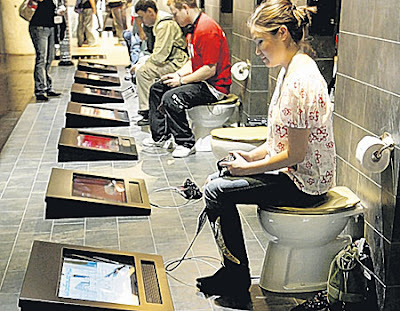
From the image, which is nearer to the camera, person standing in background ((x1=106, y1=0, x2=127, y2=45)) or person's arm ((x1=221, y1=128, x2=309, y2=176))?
person's arm ((x1=221, y1=128, x2=309, y2=176))

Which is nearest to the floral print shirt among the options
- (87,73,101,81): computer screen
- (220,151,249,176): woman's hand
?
(220,151,249,176): woman's hand

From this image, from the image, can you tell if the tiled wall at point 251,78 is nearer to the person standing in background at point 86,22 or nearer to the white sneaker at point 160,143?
the white sneaker at point 160,143

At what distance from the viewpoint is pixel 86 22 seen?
38.4ft

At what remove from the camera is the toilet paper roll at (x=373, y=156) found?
7.21ft

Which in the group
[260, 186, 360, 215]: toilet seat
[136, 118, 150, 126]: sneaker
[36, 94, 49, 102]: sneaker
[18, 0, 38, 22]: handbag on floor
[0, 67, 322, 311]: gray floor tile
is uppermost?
[18, 0, 38, 22]: handbag on floor

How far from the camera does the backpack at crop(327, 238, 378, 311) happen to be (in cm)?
230

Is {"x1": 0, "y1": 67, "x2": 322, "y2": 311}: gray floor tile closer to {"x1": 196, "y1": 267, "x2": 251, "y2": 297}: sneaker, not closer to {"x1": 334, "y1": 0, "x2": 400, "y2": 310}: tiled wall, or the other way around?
{"x1": 196, "y1": 267, "x2": 251, "y2": 297}: sneaker

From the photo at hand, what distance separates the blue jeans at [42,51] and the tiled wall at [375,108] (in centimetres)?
442

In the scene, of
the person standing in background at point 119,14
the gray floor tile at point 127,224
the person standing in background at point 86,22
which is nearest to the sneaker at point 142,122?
the gray floor tile at point 127,224

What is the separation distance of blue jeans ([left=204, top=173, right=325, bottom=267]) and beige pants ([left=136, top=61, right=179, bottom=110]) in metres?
3.03

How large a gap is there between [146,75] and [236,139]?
2.30 metres

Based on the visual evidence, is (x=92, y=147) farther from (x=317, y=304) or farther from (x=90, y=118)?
(x=317, y=304)

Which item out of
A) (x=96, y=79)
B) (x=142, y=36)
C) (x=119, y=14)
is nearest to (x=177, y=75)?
(x=142, y=36)

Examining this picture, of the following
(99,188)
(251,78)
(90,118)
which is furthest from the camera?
(90,118)
